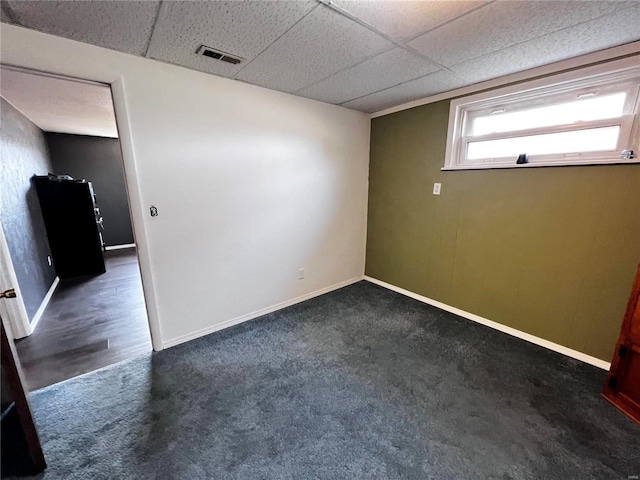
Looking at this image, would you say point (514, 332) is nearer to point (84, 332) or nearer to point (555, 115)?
point (555, 115)

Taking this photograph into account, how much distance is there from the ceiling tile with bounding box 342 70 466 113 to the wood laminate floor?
3.14 meters

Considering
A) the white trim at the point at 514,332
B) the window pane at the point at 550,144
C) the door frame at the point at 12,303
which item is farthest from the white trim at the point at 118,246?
the window pane at the point at 550,144

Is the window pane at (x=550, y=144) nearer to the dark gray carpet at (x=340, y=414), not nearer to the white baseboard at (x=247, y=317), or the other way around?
the dark gray carpet at (x=340, y=414)

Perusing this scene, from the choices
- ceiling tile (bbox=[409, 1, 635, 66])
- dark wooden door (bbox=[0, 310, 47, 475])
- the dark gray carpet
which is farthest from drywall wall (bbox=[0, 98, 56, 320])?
ceiling tile (bbox=[409, 1, 635, 66])

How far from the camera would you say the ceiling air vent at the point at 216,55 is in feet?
5.59

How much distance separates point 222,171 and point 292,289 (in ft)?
4.79

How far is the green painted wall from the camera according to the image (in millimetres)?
1873

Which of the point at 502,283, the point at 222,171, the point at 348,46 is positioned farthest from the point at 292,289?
the point at 348,46

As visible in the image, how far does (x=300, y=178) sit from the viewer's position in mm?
2816

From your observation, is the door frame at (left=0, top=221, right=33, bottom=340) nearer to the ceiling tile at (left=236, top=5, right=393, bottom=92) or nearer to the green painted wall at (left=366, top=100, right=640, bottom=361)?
the ceiling tile at (left=236, top=5, right=393, bottom=92)

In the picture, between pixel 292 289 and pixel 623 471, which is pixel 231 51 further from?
pixel 623 471

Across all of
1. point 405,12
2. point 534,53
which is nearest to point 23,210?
point 405,12

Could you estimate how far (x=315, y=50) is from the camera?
1.71 m

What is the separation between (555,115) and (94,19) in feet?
10.3
